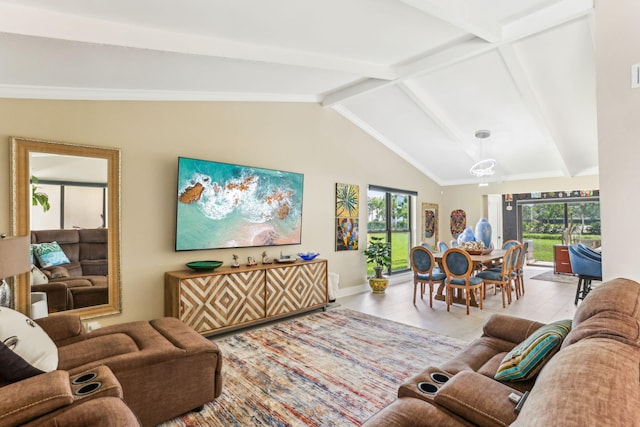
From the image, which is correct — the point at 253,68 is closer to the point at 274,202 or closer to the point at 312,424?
the point at 274,202

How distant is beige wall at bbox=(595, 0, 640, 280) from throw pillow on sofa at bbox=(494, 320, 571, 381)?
0.68 meters

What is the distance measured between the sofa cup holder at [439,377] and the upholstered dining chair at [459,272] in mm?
3127

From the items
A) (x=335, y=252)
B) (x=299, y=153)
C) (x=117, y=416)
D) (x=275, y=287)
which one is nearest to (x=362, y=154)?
(x=299, y=153)

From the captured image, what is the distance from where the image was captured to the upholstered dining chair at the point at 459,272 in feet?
15.0

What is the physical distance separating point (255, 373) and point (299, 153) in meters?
3.21

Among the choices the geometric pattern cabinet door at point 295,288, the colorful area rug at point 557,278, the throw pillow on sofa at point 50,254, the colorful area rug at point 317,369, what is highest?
the throw pillow on sofa at point 50,254

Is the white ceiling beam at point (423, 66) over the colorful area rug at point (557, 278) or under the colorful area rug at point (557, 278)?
over

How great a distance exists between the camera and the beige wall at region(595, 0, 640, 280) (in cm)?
185

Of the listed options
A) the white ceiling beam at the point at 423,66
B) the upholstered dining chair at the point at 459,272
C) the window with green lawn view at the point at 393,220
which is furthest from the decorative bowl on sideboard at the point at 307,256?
the white ceiling beam at the point at 423,66

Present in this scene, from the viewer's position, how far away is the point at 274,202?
15.0 ft

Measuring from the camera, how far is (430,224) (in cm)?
820

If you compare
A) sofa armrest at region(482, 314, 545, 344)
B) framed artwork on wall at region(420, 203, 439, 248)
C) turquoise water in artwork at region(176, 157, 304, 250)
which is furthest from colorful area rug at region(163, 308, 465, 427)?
framed artwork on wall at region(420, 203, 439, 248)

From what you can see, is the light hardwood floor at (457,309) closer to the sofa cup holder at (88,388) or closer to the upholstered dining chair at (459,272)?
the upholstered dining chair at (459,272)

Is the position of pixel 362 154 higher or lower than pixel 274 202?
higher
